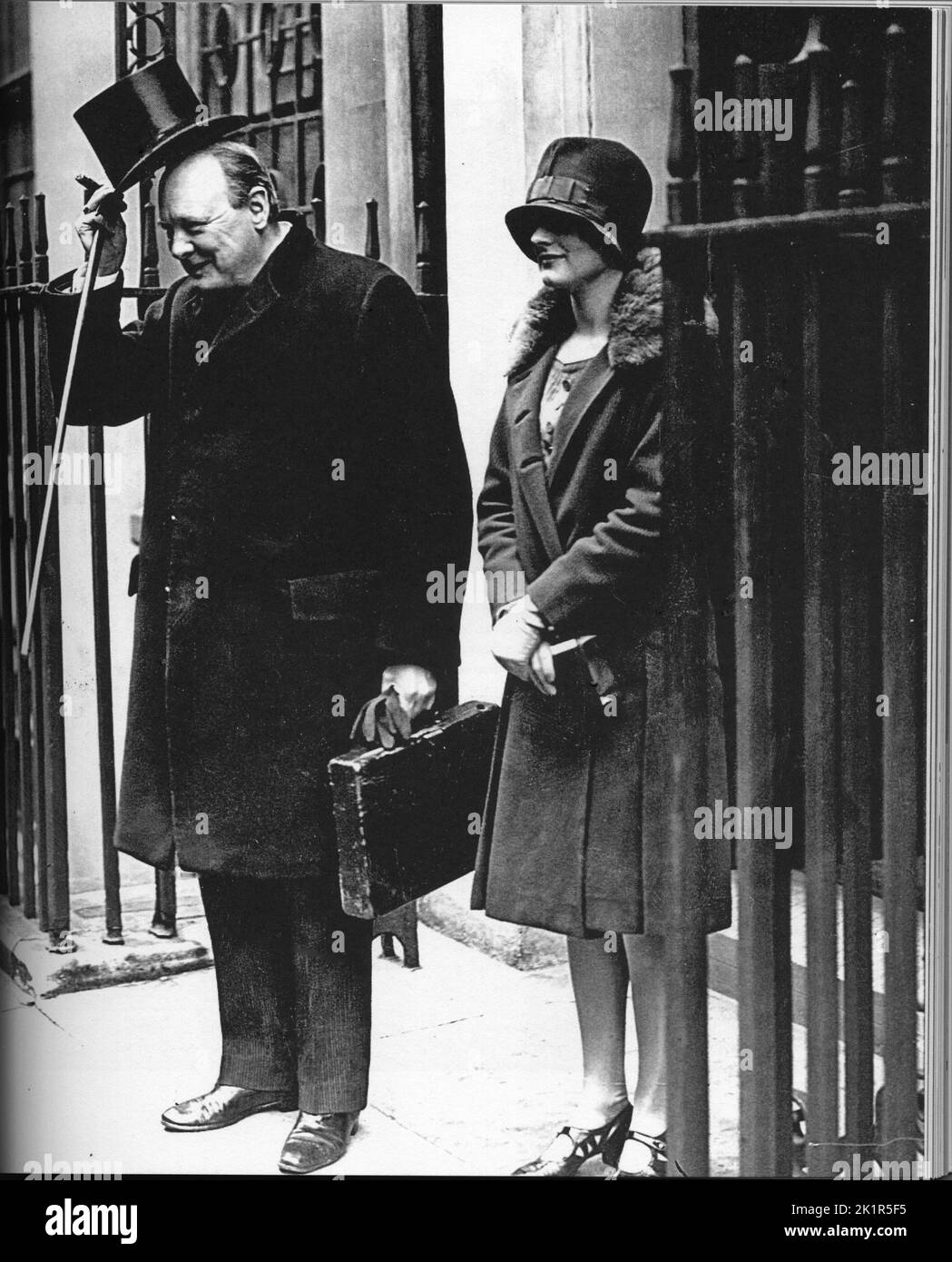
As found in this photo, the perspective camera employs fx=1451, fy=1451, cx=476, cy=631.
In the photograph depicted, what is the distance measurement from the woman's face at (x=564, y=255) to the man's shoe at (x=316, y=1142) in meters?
2.32

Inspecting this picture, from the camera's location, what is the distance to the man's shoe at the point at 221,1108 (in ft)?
13.1

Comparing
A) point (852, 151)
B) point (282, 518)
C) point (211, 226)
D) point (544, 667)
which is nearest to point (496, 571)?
point (544, 667)

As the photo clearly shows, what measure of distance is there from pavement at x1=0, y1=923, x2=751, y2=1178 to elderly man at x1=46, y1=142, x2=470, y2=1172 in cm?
8

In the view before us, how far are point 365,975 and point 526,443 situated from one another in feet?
4.95

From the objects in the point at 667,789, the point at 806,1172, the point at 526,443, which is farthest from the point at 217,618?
the point at 806,1172

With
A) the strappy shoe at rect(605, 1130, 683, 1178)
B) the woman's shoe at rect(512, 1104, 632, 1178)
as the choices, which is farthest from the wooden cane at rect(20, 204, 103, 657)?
the strappy shoe at rect(605, 1130, 683, 1178)

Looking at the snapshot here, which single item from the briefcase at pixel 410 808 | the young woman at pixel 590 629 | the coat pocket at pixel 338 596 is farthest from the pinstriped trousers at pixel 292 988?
the coat pocket at pixel 338 596

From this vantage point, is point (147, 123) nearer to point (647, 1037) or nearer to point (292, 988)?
point (292, 988)

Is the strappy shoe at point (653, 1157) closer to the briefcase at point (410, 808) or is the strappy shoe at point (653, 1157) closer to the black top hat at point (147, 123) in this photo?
the briefcase at point (410, 808)

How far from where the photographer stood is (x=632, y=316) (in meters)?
3.74

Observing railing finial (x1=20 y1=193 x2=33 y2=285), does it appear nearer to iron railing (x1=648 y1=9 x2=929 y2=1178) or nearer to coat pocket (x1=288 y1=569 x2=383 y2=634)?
coat pocket (x1=288 y1=569 x2=383 y2=634)

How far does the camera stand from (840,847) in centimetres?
375

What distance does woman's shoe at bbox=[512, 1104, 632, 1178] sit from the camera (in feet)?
12.8
